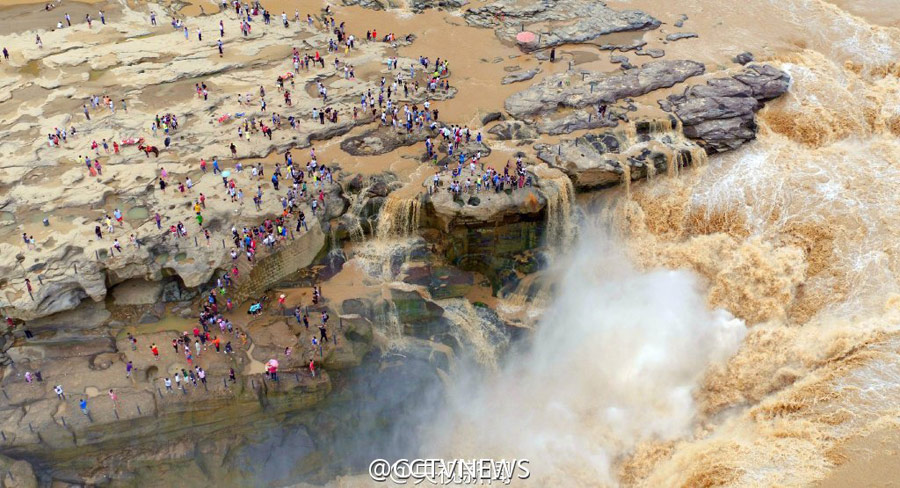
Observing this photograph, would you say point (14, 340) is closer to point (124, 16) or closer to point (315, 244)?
point (315, 244)

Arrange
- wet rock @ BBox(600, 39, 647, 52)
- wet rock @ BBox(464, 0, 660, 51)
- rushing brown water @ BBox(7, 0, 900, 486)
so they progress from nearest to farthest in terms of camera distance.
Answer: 1. rushing brown water @ BBox(7, 0, 900, 486)
2. wet rock @ BBox(600, 39, 647, 52)
3. wet rock @ BBox(464, 0, 660, 51)

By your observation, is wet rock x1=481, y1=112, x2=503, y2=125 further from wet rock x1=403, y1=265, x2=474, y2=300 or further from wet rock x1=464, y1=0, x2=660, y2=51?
wet rock x1=403, y1=265, x2=474, y2=300

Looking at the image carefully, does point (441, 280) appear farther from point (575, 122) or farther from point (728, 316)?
point (728, 316)

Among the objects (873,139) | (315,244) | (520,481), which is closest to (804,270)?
(873,139)

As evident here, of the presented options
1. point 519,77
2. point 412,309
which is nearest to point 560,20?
point 519,77

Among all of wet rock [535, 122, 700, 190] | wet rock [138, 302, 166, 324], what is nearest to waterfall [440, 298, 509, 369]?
wet rock [535, 122, 700, 190]

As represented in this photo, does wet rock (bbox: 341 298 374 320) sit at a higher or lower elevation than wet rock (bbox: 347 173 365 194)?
lower
